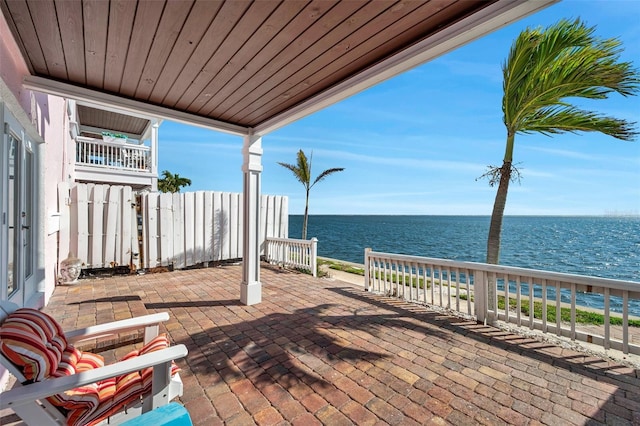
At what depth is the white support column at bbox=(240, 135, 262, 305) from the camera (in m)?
4.42

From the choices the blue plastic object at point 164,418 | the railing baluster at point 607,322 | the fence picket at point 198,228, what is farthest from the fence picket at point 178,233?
the railing baluster at point 607,322

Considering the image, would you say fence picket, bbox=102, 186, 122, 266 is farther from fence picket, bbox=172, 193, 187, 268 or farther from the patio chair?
the patio chair

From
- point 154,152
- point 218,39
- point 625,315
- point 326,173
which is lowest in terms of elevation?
point 625,315

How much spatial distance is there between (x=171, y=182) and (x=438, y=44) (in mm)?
24355

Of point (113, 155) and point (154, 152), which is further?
point (154, 152)

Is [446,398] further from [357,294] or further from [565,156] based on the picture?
[565,156]

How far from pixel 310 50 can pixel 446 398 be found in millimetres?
3001

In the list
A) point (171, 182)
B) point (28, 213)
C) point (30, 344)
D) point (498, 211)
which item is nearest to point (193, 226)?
point (28, 213)

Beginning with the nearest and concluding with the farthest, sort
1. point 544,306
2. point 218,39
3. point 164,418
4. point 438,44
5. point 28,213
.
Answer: point 164,418 < point 438,44 < point 218,39 < point 28,213 < point 544,306

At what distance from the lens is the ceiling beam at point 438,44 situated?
160cm

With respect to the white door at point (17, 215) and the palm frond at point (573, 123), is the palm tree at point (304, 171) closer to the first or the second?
the palm frond at point (573, 123)

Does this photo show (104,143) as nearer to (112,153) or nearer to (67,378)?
(112,153)

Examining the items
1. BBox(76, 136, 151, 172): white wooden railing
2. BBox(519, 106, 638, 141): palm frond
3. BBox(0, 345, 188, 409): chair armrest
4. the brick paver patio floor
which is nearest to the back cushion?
BBox(0, 345, 188, 409): chair armrest

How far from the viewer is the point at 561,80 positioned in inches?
145
